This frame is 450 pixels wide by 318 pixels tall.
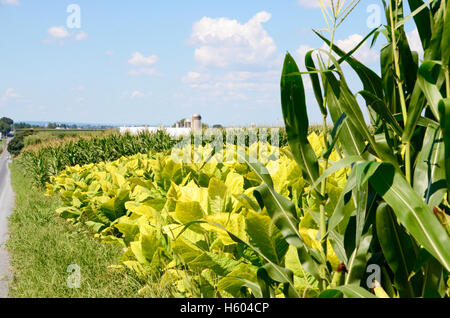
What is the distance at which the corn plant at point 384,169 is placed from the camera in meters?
1.46

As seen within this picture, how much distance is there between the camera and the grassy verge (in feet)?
9.59

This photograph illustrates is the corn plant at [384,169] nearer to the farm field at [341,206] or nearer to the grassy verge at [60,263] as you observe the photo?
the farm field at [341,206]

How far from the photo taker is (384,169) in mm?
1461

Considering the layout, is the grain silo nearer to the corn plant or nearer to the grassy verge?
the grassy verge

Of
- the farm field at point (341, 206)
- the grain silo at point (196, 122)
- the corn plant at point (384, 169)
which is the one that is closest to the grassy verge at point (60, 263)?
the farm field at point (341, 206)

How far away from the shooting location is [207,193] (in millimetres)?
2469

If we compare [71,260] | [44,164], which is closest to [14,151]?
[44,164]

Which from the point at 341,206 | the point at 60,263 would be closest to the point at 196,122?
the point at 60,263

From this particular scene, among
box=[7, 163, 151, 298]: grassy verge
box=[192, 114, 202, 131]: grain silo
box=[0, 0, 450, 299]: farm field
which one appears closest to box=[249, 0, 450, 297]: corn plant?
box=[0, 0, 450, 299]: farm field

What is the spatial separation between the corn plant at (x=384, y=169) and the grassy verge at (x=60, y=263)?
144 cm

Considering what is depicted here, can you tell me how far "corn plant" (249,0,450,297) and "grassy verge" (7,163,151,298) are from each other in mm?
1444

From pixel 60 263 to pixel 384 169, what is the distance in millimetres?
3387
